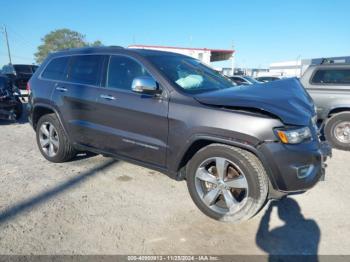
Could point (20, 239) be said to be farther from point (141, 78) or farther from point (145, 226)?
point (141, 78)

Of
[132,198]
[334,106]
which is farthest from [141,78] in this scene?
[334,106]

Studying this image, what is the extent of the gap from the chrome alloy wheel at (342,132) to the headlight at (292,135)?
4.08m

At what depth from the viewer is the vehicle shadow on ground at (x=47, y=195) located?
3213 millimetres

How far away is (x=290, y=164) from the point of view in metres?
2.74

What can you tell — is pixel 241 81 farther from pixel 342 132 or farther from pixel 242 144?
pixel 242 144

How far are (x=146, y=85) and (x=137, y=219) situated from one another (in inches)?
58.6

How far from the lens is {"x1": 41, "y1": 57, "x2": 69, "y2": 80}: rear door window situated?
4.60m

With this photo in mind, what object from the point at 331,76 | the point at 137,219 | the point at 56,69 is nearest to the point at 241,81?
the point at 331,76

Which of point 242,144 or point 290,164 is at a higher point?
point 242,144

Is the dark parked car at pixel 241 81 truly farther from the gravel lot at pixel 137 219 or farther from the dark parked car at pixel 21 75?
the dark parked car at pixel 21 75

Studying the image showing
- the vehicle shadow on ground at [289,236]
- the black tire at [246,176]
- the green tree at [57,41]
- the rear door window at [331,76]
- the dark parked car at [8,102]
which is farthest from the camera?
the green tree at [57,41]

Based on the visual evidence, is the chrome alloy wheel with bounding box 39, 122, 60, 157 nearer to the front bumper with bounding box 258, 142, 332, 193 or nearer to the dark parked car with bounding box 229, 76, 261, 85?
the dark parked car with bounding box 229, 76, 261, 85

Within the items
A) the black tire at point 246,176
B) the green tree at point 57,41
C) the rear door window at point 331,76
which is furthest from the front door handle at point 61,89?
the green tree at point 57,41

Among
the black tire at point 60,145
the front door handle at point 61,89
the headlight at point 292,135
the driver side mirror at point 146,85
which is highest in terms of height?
the driver side mirror at point 146,85
